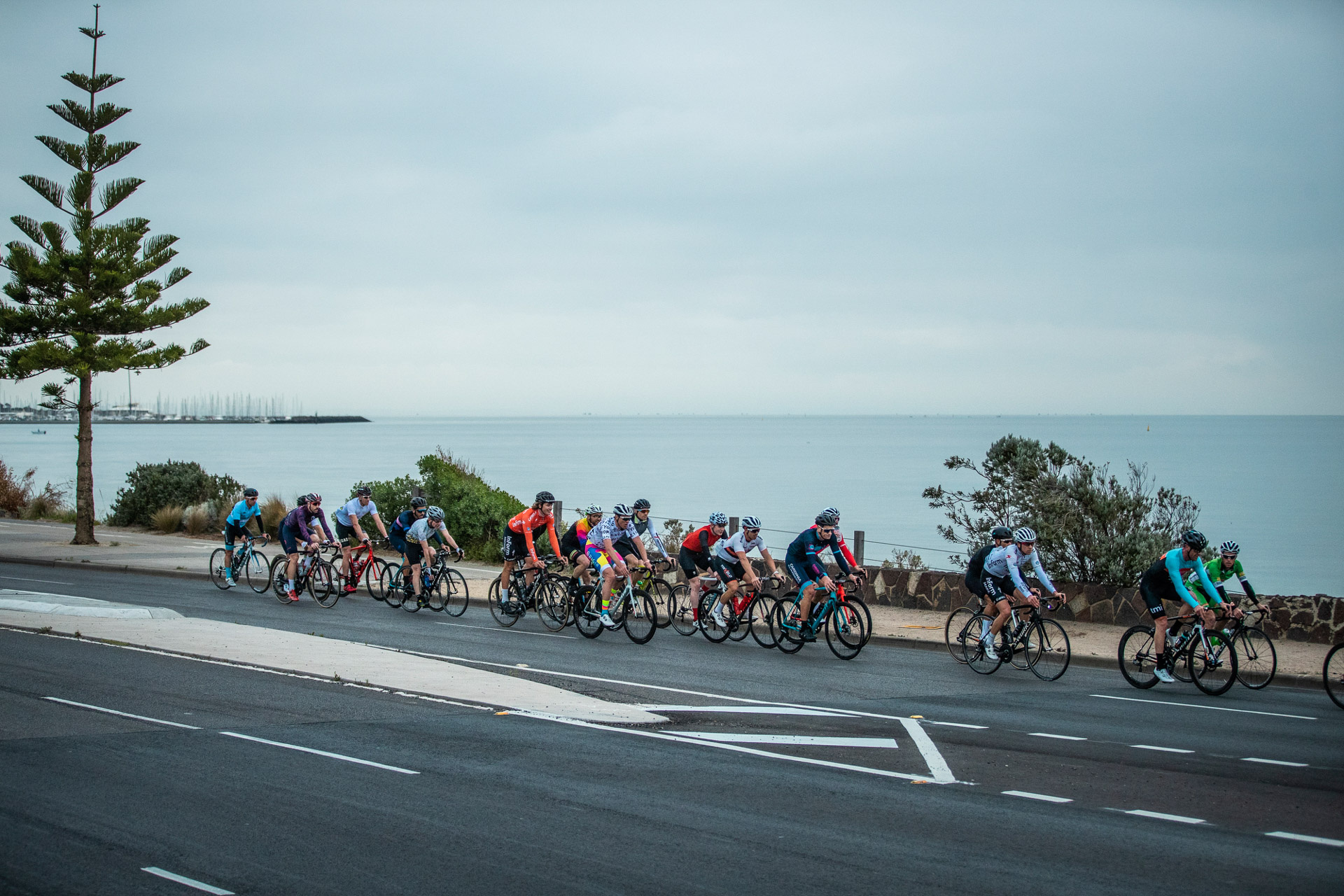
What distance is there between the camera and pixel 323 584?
2089 centimetres

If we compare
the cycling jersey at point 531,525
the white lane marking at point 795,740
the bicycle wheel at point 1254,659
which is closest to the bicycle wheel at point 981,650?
the bicycle wheel at point 1254,659

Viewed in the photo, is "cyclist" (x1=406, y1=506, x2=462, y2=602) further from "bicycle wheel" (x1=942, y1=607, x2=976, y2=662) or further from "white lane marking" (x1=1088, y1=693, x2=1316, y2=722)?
"white lane marking" (x1=1088, y1=693, x2=1316, y2=722)

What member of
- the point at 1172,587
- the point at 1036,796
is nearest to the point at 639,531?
the point at 1172,587

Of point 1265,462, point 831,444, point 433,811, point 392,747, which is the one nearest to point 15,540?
point 392,747

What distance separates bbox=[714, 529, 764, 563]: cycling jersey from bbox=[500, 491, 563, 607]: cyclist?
105 inches

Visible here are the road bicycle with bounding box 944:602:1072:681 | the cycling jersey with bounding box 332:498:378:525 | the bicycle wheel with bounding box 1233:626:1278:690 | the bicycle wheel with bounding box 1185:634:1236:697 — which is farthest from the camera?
the cycling jersey with bounding box 332:498:378:525

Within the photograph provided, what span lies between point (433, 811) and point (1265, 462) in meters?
127

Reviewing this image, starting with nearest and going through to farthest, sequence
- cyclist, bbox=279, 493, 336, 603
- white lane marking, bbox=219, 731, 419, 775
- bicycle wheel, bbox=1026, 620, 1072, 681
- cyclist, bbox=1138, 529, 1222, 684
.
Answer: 1. white lane marking, bbox=219, 731, 419, 775
2. cyclist, bbox=1138, 529, 1222, 684
3. bicycle wheel, bbox=1026, 620, 1072, 681
4. cyclist, bbox=279, 493, 336, 603

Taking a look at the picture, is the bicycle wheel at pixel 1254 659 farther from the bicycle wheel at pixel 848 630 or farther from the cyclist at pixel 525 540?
the cyclist at pixel 525 540

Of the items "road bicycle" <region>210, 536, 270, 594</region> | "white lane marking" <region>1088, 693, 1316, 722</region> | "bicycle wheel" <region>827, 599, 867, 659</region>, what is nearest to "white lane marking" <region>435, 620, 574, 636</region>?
"bicycle wheel" <region>827, 599, 867, 659</region>

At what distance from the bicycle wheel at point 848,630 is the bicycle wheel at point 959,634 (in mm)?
1184

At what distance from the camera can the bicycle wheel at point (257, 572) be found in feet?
74.8

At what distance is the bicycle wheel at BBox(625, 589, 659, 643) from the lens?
54.9 feet

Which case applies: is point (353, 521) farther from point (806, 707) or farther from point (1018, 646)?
point (1018, 646)
